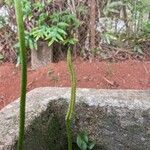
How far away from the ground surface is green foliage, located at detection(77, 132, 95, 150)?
1796 millimetres

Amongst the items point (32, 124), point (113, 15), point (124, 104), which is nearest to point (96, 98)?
point (124, 104)

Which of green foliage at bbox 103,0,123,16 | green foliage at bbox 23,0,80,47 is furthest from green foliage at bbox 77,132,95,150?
green foliage at bbox 103,0,123,16

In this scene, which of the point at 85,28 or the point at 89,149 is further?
the point at 85,28

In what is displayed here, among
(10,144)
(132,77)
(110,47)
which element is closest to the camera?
(10,144)

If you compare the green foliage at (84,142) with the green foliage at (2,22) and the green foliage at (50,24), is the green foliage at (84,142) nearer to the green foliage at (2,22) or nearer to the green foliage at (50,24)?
the green foliage at (50,24)

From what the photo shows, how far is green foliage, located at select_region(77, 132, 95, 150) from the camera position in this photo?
2.29 meters

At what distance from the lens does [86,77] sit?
4281 mm

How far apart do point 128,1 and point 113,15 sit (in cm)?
24

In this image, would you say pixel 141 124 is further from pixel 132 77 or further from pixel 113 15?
pixel 113 15

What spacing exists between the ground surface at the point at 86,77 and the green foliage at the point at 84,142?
5.89 ft

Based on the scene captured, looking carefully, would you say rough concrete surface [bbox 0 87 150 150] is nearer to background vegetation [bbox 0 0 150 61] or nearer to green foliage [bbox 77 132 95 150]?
green foliage [bbox 77 132 95 150]

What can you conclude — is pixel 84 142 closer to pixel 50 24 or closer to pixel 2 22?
pixel 50 24

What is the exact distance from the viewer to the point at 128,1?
5.08 meters

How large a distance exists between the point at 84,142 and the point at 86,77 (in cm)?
201
